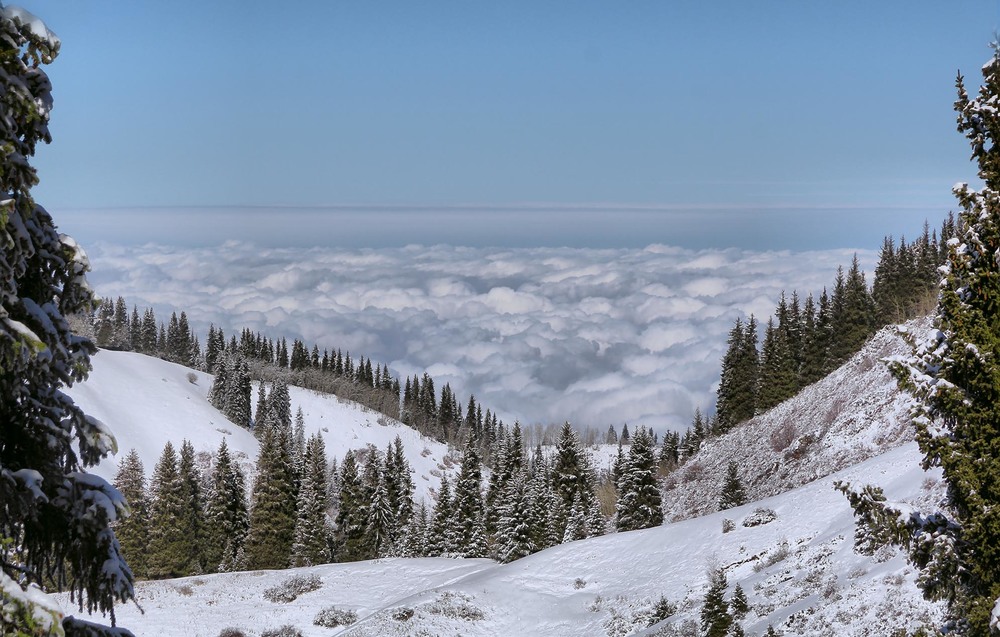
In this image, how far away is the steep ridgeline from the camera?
54.5 meters

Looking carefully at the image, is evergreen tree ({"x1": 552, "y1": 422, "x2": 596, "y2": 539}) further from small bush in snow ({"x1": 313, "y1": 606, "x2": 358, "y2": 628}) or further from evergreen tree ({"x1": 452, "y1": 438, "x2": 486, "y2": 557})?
small bush in snow ({"x1": 313, "y1": 606, "x2": 358, "y2": 628})

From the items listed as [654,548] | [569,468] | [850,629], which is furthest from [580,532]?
[850,629]

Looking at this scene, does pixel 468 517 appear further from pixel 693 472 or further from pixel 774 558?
pixel 774 558

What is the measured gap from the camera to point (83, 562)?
661cm

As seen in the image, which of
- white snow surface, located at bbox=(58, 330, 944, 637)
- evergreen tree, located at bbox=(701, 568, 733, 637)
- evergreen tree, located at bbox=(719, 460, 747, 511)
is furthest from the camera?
evergreen tree, located at bbox=(719, 460, 747, 511)

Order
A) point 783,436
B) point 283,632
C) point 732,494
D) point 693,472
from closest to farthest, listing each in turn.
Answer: point 283,632 < point 732,494 < point 783,436 < point 693,472

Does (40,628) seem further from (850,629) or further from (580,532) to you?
(580,532)

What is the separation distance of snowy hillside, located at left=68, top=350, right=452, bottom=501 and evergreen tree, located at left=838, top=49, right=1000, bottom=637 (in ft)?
308

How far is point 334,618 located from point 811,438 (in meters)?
40.3

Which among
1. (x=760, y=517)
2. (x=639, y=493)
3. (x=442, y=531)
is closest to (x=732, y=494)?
(x=639, y=493)

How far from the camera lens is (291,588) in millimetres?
44562

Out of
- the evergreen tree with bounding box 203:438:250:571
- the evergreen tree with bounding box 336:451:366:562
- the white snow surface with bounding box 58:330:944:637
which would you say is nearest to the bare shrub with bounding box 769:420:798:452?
the white snow surface with bounding box 58:330:944:637

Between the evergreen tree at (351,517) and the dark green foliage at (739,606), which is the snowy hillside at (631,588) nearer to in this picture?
the dark green foliage at (739,606)

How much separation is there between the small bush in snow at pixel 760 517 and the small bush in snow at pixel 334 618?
20.8 metres
